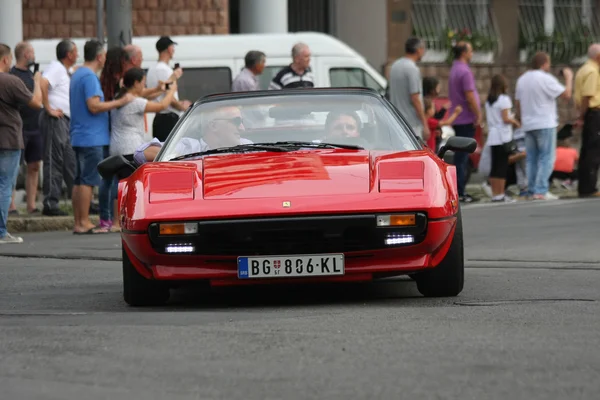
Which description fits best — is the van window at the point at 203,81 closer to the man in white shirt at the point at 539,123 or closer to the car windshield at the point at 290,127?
the man in white shirt at the point at 539,123

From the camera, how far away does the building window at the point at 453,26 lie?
29.4 m

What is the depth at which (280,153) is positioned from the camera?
29.2 feet

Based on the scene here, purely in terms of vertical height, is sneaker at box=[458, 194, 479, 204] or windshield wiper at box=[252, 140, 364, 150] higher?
windshield wiper at box=[252, 140, 364, 150]

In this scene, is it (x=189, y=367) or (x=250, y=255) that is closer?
(x=189, y=367)

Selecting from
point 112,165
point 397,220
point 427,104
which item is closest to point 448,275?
point 397,220

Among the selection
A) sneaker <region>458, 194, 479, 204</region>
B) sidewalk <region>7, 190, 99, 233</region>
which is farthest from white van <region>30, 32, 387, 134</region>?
sidewalk <region>7, 190, 99, 233</region>

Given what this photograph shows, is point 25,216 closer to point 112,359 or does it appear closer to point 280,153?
point 280,153

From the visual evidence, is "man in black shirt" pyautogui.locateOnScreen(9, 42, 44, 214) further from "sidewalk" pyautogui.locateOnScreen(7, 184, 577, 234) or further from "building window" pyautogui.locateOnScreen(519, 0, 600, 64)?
"building window" pyautogui.locateOnScreen(519, 0, 600, 64)

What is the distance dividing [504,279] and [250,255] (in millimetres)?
2370

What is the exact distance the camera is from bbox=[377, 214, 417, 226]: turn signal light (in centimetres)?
803

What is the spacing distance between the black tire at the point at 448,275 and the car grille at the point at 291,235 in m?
0.34

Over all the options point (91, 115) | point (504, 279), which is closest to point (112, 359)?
point (504, 279)

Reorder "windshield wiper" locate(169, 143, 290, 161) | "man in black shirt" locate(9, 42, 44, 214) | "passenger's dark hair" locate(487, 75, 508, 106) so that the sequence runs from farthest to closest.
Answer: "passenger's dark hair" locate(487, 75, 508, 106)
"man in black shirt" locate(9, 42, 44, 214)
"windshield wiper" locate(169, 143, 290, 161)

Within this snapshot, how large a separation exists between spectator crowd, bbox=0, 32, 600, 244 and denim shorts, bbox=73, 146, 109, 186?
0.04 ft
